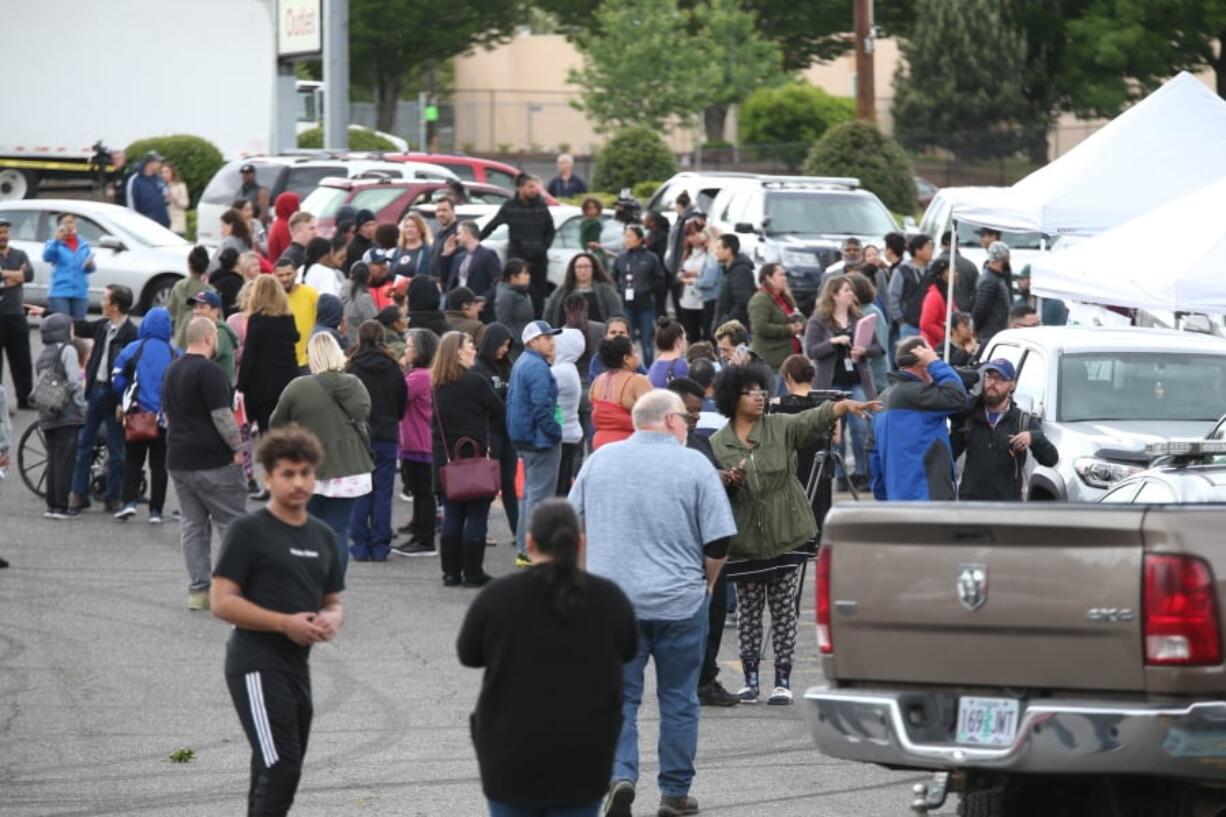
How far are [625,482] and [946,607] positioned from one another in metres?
2.05

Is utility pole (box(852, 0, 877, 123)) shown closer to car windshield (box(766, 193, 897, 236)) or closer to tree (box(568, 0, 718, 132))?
car windshield (box(766, 193, 897, 236))

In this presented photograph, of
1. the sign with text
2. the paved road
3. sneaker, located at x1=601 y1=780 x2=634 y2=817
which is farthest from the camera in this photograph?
the sign with text

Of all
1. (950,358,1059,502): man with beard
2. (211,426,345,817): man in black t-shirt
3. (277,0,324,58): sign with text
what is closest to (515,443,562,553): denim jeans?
(950,358,1059,502): man with beard

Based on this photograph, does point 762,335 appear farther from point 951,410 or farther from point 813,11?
point 813,11

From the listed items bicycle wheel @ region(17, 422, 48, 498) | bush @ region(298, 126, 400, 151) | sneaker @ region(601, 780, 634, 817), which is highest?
bush @ region(298, 126, 400, 151)

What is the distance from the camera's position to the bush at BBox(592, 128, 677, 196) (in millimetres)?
45844

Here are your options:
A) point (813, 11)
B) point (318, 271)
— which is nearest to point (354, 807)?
point (318, 271)

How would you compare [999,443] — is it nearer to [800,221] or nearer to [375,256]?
[375,256]

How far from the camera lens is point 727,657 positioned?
1377 centimetres

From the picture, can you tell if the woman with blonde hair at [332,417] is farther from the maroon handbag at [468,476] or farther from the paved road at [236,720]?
the maroon handbag at [468,476]

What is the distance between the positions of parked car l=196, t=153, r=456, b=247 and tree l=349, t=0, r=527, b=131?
38.3m

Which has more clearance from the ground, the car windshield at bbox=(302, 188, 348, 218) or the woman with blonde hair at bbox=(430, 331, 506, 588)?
the car windshield at bbox=(302, 188, 348, 218)

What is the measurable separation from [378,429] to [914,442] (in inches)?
157

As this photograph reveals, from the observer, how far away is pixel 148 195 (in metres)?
32.0
